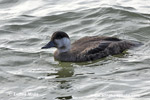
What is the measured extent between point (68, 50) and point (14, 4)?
514cm

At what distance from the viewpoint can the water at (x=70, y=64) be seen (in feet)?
33.4

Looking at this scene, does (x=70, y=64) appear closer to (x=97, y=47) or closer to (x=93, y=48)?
(x=93, y=48)

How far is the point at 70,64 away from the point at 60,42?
2.41 ft

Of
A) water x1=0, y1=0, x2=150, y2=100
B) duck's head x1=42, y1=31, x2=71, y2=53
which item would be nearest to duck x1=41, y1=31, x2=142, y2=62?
duck's head x1=42, y1=31, x2=71, y2=53

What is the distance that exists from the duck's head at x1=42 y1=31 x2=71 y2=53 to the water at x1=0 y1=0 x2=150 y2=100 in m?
0.40

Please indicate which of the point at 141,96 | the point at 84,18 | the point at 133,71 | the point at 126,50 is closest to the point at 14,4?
the point at 84,18

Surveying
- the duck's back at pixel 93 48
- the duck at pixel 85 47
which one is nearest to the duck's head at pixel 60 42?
the duck at pixel 85 47

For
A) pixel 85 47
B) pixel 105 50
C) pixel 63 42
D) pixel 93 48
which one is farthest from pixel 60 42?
pixel 105 50

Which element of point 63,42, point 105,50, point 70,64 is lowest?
point 70,64

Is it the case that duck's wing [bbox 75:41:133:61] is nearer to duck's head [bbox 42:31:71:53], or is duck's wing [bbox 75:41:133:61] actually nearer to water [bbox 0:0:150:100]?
water [bbox 0:0:150:100]

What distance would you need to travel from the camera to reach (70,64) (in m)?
12.6

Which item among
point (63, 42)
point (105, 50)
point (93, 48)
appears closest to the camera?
point (93, 48)

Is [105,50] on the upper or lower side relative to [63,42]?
lower

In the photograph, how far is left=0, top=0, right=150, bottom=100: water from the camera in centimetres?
1017
